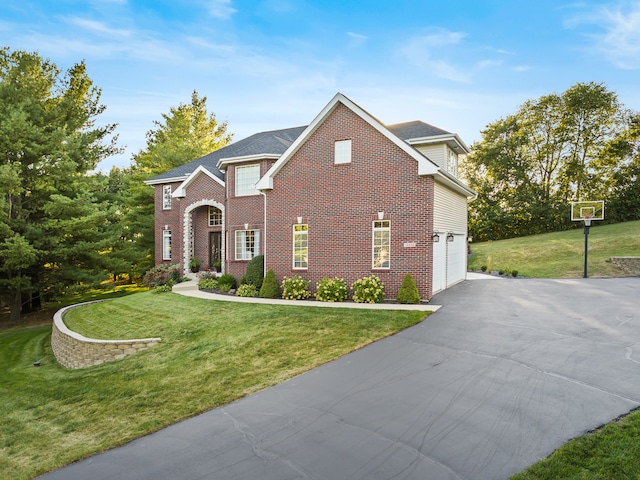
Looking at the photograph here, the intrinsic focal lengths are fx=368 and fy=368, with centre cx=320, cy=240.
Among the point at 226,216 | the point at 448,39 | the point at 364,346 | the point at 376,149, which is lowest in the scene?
the point at 364,346

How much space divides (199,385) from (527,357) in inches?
256

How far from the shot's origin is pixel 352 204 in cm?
1395

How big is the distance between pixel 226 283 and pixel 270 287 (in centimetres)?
317

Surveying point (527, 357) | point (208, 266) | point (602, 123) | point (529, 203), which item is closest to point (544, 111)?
point (602, 123)

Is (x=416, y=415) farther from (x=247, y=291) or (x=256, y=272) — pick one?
(x=256, y=272)

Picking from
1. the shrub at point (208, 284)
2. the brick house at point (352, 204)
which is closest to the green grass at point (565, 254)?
the brick house at point (352, 204)

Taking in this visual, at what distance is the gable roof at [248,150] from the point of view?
18625 mm

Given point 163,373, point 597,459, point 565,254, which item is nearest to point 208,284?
point 163,373

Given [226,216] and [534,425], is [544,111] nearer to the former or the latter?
[226,216]

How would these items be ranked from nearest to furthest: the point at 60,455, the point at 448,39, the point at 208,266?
the point at 60,455 < the point at 448,39 < the point at 208,266

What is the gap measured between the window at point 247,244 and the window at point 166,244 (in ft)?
26.2

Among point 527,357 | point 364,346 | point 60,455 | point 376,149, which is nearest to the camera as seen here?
point 60,455

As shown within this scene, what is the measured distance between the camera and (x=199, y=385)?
7.29 meters

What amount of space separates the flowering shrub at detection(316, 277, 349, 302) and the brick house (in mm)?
478
